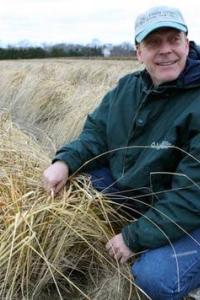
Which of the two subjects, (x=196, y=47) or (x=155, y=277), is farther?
(x=196, y=47)

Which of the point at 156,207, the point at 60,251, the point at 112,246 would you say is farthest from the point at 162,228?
the point at 60,251

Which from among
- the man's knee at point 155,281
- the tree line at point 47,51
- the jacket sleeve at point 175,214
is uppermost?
the jacket sleeve at point 175,214

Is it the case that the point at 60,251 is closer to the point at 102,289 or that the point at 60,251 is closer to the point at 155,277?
the point at 102,289

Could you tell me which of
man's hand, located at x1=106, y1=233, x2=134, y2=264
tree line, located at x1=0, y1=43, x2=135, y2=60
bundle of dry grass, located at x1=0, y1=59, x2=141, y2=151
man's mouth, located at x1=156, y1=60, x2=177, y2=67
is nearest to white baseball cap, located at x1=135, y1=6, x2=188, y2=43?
man's mouth, located at x1=156, y1=60, x2=177, y2=67

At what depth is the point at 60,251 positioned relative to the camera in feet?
8.40

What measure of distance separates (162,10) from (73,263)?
4.10 feet

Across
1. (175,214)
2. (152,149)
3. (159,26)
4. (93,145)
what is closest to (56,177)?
(93,145)

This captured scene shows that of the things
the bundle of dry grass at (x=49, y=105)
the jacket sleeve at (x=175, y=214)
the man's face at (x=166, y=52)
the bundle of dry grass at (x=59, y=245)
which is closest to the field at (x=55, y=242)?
the bundle of dry grass at (x=59, y=245)

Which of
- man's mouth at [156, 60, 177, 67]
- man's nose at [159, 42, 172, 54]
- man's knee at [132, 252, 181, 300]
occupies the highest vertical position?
man's nose at [159, 42, 172, 54]

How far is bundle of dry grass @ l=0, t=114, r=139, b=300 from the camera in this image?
2445mm

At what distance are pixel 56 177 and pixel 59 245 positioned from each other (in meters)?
0.42

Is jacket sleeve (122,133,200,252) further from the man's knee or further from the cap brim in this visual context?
the cap brim

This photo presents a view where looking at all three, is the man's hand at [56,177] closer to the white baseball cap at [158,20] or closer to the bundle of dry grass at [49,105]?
the white baseball cap at [158,20]

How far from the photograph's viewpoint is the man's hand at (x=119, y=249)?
2449 mm
